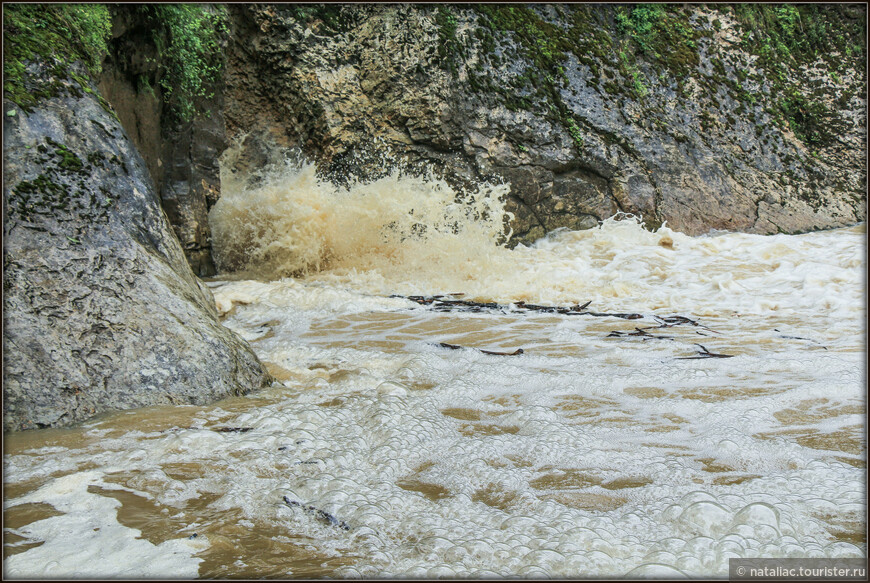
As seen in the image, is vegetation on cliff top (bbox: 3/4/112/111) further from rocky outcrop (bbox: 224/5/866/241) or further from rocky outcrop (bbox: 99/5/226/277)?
rocky outcrop (bbox: 224/5/866/241)

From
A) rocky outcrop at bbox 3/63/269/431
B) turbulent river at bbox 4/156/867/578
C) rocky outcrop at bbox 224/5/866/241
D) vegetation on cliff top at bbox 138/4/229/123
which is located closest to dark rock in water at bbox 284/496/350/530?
turbulent river at bbox 4/156/867/578

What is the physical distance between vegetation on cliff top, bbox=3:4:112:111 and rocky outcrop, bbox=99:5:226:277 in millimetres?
1556

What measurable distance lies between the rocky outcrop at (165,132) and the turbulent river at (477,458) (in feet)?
7.25

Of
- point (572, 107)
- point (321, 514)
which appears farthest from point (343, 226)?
point (321, 514)

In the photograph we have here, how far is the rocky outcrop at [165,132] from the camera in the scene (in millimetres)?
5199

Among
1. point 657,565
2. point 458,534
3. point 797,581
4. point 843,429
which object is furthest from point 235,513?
point 843,429

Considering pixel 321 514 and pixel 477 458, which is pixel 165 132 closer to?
A: pixel 477 458

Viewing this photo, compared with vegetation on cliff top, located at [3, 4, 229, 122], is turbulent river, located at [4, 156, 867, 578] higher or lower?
lower

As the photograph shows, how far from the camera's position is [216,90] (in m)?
6.61

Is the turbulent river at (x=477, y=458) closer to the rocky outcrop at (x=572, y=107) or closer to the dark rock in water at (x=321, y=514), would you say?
the dark rock in water at (x=321, y=514)

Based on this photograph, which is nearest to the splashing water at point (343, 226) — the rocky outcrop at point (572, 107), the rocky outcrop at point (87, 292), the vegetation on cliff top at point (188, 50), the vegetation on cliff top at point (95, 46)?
the rocky outcrop at point (572, 107)

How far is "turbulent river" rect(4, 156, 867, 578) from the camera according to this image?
1.49 metres

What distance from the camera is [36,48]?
2898 mm

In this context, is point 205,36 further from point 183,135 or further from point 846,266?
point 846,266
